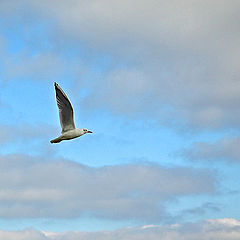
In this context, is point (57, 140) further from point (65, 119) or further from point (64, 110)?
point (64, 110)

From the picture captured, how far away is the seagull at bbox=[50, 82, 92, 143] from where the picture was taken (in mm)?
77688

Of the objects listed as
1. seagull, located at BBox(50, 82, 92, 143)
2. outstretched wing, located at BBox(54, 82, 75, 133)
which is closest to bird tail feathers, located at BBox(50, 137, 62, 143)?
seagull, located at BBox(50, 82, 92, 143)

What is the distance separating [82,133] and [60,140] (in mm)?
2366

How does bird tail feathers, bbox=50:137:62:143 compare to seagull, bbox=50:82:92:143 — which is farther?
bird tail feathers, bbox=50:137:62:143

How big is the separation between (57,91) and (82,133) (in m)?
5.78

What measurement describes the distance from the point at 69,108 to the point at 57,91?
1.99 m

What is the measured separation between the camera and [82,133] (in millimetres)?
81312

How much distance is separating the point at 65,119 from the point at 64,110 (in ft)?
4.02

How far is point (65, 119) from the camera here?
79.3 metres

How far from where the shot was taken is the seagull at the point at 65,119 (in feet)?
255

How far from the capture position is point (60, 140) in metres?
80.5

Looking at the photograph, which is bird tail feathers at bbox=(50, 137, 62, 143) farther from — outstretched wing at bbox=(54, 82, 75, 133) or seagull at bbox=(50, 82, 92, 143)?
outstretched wing at bbox=(54, 82, 75, 133)

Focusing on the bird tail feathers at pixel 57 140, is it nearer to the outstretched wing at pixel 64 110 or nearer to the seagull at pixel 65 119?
the seagull at pixel 65 119

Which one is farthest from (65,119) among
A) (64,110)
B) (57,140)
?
(57,140)
